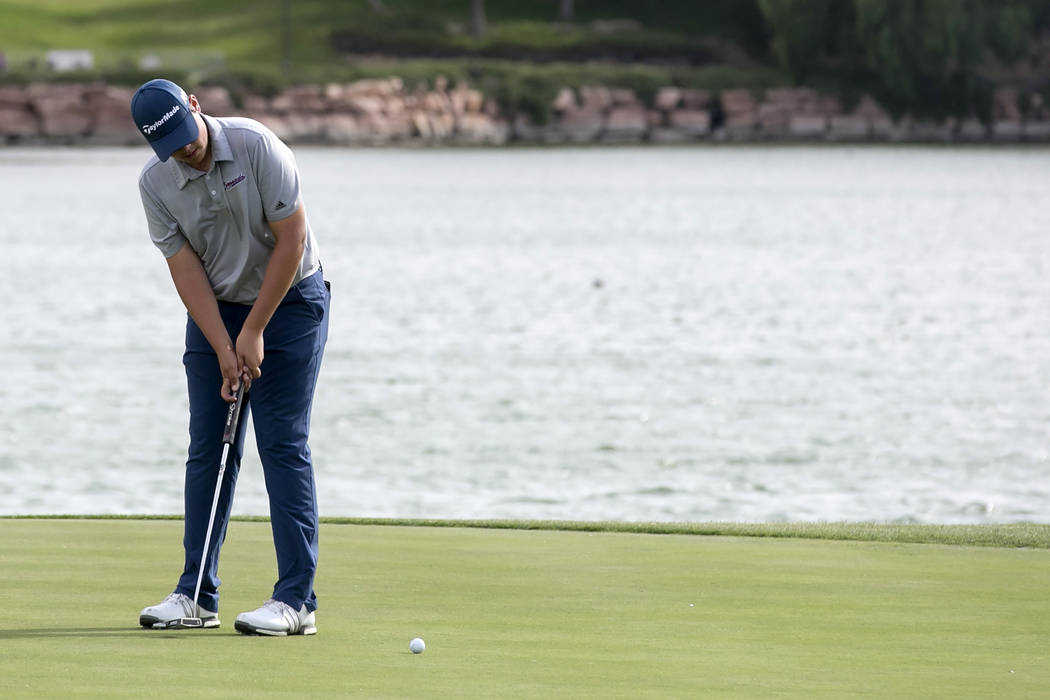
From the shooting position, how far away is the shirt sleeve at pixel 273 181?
5730 mm

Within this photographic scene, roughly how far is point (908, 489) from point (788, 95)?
84614mm

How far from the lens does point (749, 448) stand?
670 inches

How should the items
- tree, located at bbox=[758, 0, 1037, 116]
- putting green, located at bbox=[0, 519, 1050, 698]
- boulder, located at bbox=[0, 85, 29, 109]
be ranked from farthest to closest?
boulder, located at bbox=[0, 85, 29, 109]
tree, located at bbox=[758, 0, 1037, 116]
putting green, located at bbox=[0, 519, 1050, 698]

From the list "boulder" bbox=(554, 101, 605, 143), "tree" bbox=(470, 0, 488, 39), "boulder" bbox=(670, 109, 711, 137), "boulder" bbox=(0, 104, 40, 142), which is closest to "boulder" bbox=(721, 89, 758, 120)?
"boulder" bbox=(670, 109, 711, 137)

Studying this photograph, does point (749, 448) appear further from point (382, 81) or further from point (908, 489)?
point (382, 81)

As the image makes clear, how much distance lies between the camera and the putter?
585cm

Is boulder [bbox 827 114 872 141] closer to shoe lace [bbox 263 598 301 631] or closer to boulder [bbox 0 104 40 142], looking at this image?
boulder [bbox 0 104 40 142]

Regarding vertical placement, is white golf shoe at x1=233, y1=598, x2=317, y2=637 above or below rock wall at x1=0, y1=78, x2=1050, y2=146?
above

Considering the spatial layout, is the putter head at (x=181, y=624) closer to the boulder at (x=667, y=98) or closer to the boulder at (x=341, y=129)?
the boulder at (x=341, y=129)

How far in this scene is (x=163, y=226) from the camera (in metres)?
5.91

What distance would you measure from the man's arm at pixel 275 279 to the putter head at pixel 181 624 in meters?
0.82

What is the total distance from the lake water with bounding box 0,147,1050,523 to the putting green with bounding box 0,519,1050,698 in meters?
5.71

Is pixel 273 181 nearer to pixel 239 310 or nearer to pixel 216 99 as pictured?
pixel 239 310

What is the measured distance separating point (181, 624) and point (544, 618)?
111cm
